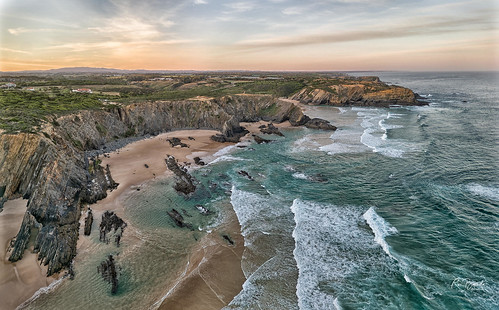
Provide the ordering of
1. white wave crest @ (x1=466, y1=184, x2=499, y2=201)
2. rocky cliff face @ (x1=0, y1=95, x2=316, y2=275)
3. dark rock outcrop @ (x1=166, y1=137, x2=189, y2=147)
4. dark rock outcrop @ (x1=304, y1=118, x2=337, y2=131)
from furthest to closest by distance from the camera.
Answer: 1. dark rock outcrop @ (x1=304, y1=118, x2=337, y2=131)
2. dark rock outcrop @ (x1=166, y1=137, x2=189, y2=147)
3. white wave crest @ (x1=466, y1=184, x2=499, y2=201)
4. rocky cliff face @ (x1=0, y1=95, x2=316, y2=275)

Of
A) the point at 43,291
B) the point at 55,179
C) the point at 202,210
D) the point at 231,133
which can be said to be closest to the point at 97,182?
the point at 55,179

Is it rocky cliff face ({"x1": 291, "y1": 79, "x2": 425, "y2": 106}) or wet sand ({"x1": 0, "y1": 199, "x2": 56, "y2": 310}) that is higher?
rocky cliff face ({"x1": 291, "y1": 79, "x2": 425, "y2": 106})

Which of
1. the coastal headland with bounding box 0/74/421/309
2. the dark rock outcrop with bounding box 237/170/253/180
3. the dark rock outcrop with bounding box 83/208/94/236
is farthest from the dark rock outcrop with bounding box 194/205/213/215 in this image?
the dark rock outcrop with bounding box 83/208/94/236

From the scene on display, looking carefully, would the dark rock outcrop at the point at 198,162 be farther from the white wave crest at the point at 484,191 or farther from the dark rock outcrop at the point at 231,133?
the white wave crest at the point at 484,191

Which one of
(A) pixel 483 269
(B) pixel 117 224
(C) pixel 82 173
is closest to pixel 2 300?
(B) pixel 117 224

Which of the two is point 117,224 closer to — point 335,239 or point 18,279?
point 18,279

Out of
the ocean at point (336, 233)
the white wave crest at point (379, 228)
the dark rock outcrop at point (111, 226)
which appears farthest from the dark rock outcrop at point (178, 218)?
the white wave crest at point (379, 228)

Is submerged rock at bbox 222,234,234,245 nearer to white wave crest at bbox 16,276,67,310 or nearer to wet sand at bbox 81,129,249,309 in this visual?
wet sand at bbox 81,129,249,309
